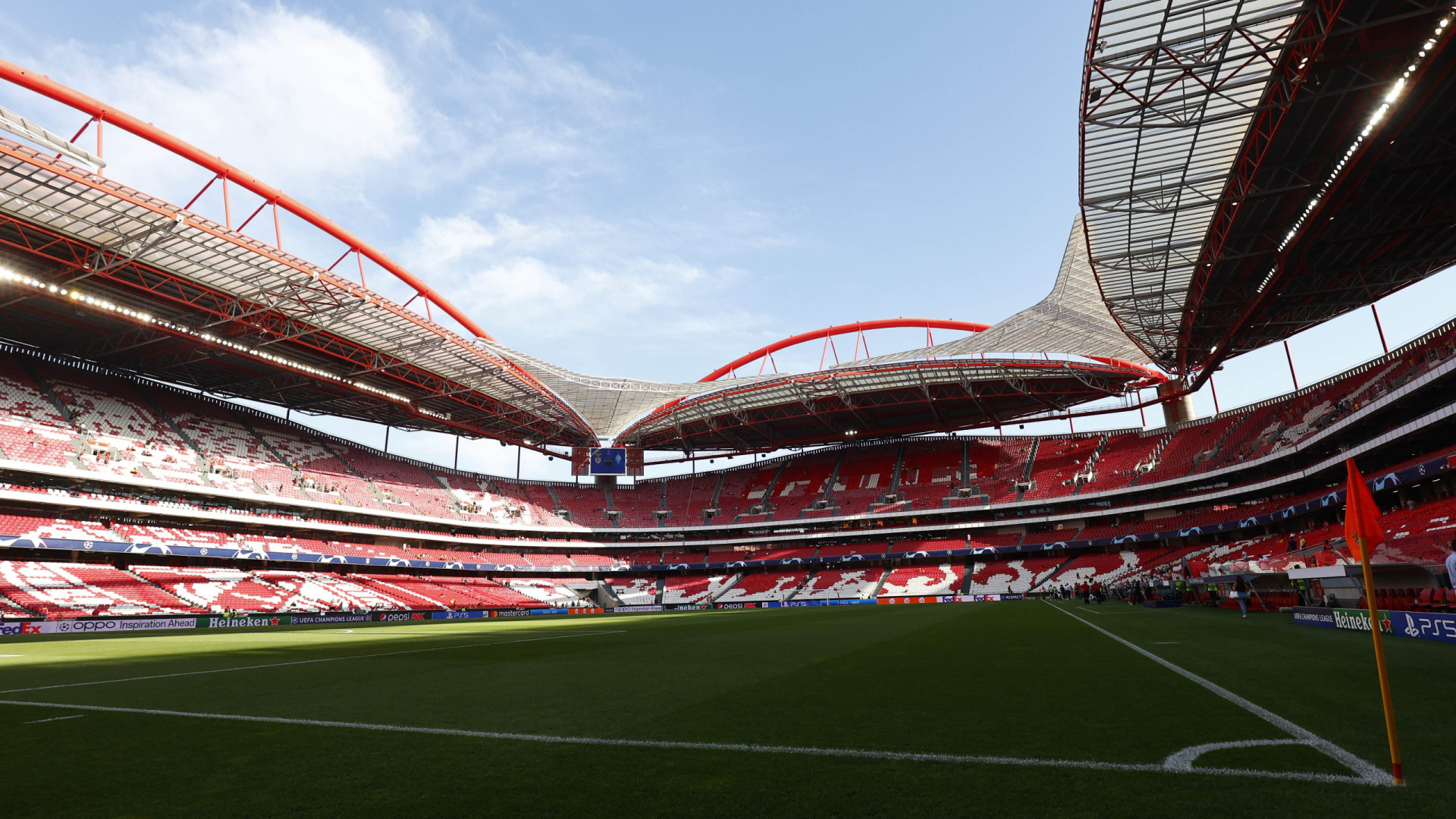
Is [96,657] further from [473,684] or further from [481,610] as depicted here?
[481,610]

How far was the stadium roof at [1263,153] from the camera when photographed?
57.4 ft

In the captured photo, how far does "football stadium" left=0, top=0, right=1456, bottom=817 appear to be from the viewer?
194 inches

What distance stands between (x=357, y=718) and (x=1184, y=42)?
2301 centimetres

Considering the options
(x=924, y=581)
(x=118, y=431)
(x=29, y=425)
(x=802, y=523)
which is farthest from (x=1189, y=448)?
(x=29, y=425)

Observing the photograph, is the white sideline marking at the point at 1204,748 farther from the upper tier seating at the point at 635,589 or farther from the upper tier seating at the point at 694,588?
the upper tier seating at the point at 635,589

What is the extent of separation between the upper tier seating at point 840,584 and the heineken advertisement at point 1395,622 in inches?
1524

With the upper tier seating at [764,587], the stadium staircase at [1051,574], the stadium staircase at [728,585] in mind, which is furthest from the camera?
the stadium staircase at [728,585]

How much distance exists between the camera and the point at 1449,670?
317 inches

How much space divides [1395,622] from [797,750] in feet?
48.4

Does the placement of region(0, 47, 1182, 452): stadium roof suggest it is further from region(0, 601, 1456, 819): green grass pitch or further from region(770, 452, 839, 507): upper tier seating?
region(0, 601, 1456, 819): green grass pitch

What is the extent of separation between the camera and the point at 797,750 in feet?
17.0

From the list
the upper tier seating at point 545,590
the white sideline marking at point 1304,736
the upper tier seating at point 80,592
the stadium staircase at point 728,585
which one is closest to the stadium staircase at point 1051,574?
the stadium staircase at point 728,585

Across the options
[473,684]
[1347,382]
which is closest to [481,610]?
[473,684]

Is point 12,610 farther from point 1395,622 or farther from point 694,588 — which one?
point 1395,622
